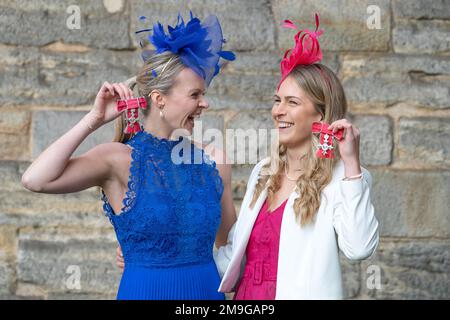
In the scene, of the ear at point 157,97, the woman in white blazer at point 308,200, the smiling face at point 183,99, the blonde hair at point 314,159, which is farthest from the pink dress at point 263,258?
the ear at point 157,97

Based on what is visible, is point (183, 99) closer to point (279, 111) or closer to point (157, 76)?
point (157, 76)

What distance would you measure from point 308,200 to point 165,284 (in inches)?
26.0

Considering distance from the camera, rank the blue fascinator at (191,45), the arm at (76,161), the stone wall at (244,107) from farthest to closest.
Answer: the stone wall at (244,107), the blue fascinator at (191,45), the arm at (76,161)

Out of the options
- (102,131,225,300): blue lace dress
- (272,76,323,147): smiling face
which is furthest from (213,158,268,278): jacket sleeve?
(272,76,323,147): smiling face

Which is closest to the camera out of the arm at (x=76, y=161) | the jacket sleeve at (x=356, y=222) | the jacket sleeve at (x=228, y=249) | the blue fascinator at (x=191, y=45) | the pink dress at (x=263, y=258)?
the jacket sleeve at (x=356, y=222)

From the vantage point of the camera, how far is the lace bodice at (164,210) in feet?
9.61

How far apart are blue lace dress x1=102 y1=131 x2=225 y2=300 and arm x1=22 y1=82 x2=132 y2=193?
0.48 feet

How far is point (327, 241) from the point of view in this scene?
9.13 ft

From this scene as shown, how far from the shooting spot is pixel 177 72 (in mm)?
3021

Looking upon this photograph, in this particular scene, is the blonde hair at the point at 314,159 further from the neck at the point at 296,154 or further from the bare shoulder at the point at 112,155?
the bare shoulder at the point at 112,155

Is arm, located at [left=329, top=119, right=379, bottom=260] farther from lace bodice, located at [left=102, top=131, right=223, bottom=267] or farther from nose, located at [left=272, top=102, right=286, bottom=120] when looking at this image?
lace bodice, located at [left=102, top=131, right=223, bottom=267]

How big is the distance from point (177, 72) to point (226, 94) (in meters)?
1.37

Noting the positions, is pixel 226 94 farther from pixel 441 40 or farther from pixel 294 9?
pixel 441 40

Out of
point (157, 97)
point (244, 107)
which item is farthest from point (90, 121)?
point (244, 107)
